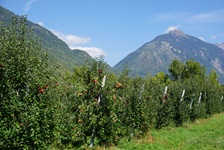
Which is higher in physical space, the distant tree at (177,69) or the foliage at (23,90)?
the distant tree at (177,69)

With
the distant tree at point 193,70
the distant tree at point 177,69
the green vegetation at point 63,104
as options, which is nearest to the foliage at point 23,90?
the green vegetation at point 63,104

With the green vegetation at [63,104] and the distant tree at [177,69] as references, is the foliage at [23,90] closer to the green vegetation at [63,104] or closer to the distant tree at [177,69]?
the green vegetation at [63,104]

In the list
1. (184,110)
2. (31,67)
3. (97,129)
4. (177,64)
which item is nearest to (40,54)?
(31,67)

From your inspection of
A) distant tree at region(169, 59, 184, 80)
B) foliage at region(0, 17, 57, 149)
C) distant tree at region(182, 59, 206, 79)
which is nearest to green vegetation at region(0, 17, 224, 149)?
foliage at region(0, 17, 57, 149)

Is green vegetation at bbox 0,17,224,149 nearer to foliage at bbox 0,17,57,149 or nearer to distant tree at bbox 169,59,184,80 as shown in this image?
foliage at bbox 0,17,57,149

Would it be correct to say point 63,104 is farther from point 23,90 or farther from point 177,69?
point 177,69

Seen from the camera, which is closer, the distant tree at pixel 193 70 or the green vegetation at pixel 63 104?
the green vegetation at pixel 63 104

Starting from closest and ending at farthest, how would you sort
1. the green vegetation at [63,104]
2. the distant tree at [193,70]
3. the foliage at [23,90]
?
the foliage at [23,90] < the green vegetation at [63,104] < the distant tree at [193,70]

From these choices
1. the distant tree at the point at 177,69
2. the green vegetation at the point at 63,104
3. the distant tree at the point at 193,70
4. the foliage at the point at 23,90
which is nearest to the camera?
the foliage at the point at 23,90

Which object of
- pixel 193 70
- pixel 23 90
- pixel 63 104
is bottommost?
pixel 63 104

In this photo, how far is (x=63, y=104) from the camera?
485 inches

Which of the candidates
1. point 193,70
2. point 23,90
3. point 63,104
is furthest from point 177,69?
point 23,90

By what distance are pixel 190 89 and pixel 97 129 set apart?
61.0ft

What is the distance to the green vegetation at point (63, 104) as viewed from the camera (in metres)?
8.11
